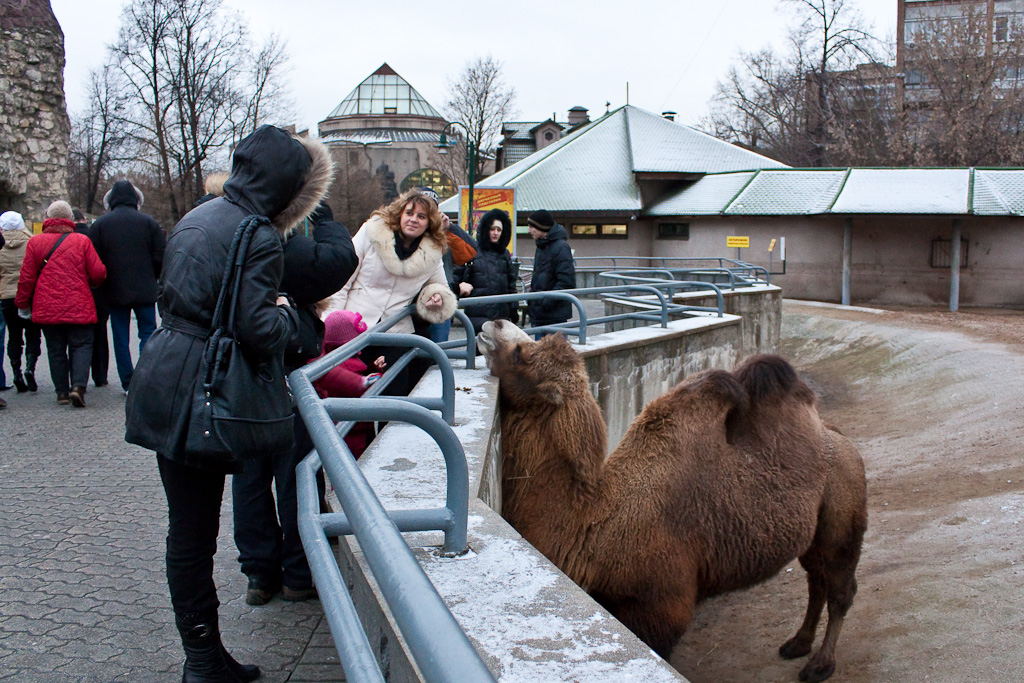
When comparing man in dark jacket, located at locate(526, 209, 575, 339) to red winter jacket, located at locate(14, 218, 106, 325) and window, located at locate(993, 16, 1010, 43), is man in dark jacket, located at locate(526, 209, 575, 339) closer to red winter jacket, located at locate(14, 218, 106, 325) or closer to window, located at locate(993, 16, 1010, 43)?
red winter jacket, located at locate(14, 218, 106, 325)

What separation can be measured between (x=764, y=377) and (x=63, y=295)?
642cm

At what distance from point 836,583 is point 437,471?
3.07m

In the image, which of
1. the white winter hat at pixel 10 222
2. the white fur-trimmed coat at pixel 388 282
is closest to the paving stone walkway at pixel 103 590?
the white fur-trimmed coat at pixel 388 282

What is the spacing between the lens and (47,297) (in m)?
7.98

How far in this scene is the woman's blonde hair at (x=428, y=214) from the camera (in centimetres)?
496

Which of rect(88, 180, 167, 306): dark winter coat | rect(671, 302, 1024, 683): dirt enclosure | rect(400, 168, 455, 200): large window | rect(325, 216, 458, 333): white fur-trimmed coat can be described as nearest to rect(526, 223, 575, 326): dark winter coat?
rect(671, 302, 1024, 683): dirt enclosure

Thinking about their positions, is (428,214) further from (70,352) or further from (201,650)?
(70,352)

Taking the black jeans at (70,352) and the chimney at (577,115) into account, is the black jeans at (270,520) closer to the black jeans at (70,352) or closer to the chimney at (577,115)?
the black jeans at (70,352)

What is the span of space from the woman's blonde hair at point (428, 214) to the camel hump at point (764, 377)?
1817mm

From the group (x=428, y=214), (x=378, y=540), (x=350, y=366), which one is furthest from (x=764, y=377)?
(x=378, y=540)

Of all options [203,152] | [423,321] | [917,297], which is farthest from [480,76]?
[423,321]

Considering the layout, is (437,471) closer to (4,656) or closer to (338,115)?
(4,656)

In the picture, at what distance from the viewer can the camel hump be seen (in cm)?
457

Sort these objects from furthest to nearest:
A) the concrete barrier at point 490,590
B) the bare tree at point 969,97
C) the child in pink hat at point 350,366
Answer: the bare tree at point 969,97, the child in pink hat at point 350,366, the concrete barrier at point 490,590
